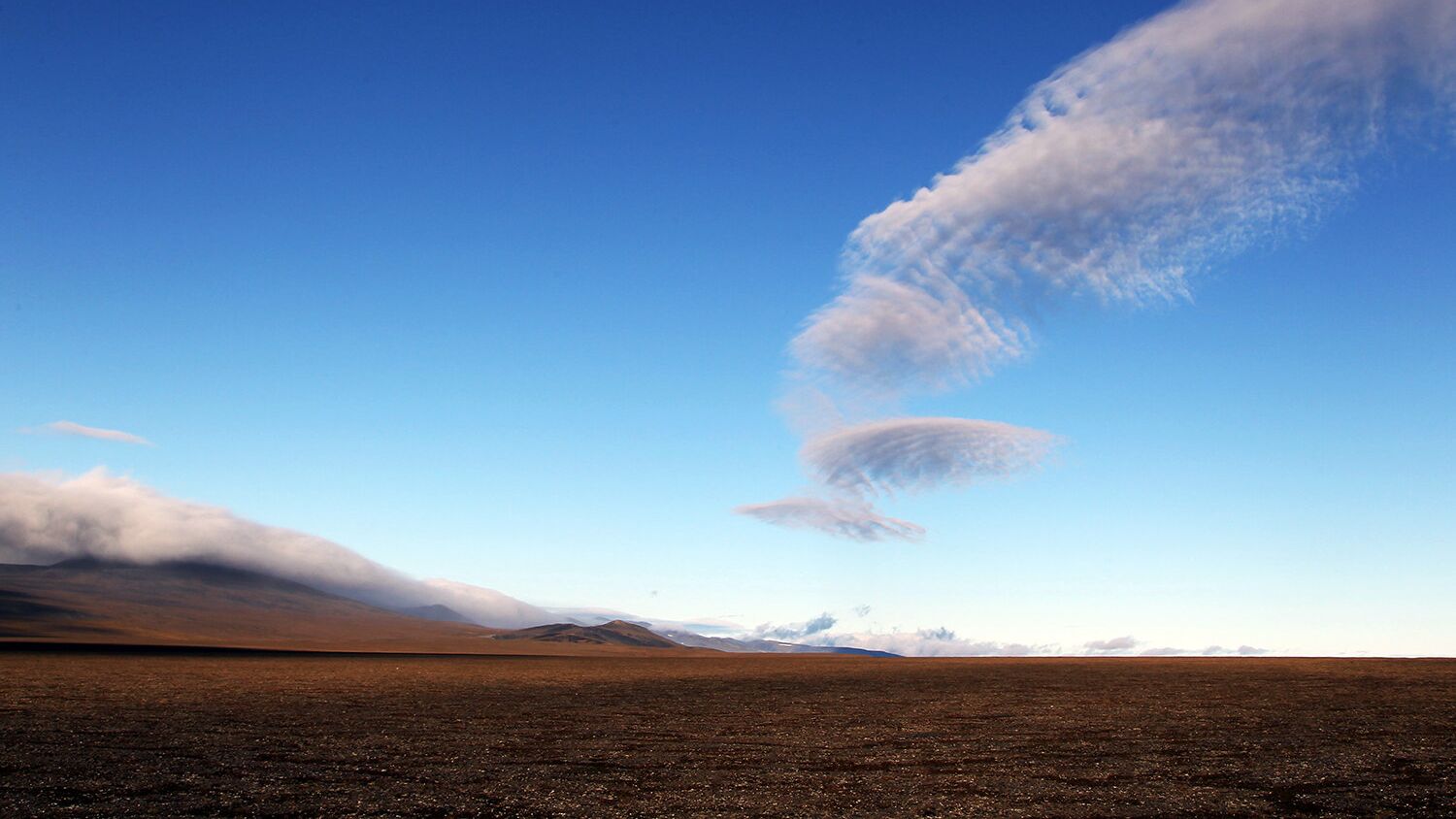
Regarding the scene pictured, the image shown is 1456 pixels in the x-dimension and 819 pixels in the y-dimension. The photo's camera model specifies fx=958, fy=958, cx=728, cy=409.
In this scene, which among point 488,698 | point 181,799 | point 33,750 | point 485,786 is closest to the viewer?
point 181,799

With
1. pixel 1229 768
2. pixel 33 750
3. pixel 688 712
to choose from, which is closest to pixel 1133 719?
pixel 1229 768

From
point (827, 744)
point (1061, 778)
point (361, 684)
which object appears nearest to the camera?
point (1061, 778)

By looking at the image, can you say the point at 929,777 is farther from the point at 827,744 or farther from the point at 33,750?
the point at 33,750

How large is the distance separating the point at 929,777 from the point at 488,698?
30440 millimetres

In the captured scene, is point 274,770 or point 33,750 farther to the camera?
point 33,750

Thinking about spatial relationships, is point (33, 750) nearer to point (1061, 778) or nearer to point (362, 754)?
point (362, 754)

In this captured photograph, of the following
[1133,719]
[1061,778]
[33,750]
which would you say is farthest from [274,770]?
[1133,719]

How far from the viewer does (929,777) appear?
77.4ft

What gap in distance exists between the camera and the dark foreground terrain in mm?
20250

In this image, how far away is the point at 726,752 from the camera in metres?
28.0

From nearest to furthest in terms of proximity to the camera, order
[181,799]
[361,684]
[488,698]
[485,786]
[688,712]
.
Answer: [181,799]
[485,786]
[688,712]
[488,698]
[361,684]

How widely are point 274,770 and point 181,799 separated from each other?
379cm

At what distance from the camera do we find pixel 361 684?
2282 inches

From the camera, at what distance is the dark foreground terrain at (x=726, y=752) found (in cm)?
2025
